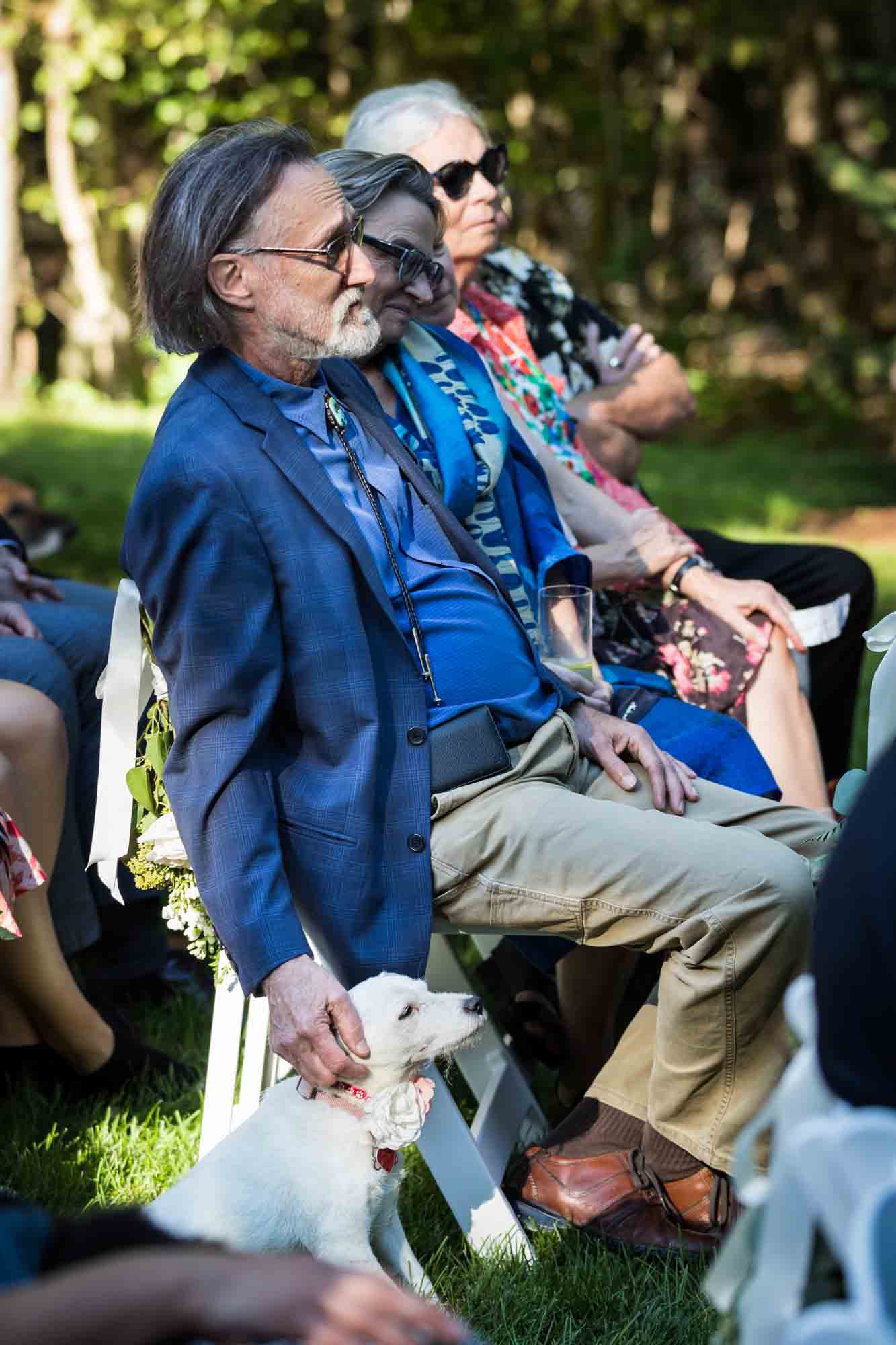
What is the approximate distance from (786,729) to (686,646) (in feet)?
1.03

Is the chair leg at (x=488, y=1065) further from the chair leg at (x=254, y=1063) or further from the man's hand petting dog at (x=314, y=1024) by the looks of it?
the man's hand petting dog at (x=314, y=1024)

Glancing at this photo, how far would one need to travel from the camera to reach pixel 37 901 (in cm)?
313

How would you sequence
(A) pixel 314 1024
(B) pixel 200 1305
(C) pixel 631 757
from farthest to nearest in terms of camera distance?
1. (C) pixel 631 757
2. (A) pixel 314 1024
3. (B) pixel 200 1305

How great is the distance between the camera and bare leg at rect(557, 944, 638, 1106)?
3266mm

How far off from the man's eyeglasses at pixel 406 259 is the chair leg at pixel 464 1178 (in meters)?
1.52

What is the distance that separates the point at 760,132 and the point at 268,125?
1970 cm

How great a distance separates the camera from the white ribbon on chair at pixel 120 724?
2.66 metres

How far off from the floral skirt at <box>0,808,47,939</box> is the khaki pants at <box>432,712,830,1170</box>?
0.74 meters

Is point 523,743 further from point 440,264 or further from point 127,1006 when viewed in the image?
point 127,1006

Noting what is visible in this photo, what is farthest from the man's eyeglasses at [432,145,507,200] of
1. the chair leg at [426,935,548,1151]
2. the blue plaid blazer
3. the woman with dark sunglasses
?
the chair leg at [426,935,548,1151]

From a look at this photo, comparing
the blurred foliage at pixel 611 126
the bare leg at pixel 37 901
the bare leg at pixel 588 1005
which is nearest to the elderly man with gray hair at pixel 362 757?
the bare leg at pixel 588 1005

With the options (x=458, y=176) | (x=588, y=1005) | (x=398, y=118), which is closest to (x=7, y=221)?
(x=398, y=118)

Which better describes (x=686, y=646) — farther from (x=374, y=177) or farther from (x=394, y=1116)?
(x=394, y=1116)

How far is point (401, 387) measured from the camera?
3.13 meters
